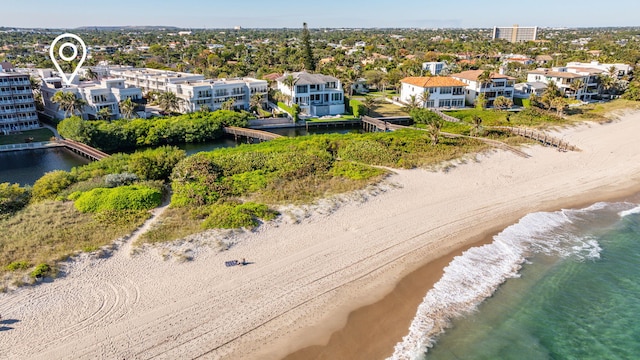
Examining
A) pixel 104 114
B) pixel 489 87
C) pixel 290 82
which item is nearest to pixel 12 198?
pixel 104 114

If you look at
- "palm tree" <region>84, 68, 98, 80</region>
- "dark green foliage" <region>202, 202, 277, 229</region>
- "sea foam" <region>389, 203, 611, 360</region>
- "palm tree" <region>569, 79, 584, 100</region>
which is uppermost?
"palm tree" <region>84, 68, 98, 80</region>

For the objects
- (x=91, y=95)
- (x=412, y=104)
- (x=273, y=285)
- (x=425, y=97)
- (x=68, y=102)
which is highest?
(x=91, y=95)

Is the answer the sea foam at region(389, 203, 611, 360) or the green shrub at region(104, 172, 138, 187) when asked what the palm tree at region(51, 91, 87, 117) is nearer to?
the green shrub at region(104, 172, 138, 187)

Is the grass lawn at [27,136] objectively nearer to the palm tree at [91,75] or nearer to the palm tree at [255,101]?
the palm tree at [91,75]

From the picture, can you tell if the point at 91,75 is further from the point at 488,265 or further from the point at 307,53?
the point at 488,265

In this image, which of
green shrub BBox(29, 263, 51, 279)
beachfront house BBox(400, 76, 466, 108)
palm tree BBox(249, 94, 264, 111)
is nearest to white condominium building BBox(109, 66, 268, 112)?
palm tree BBox(249, 94, 264, 111)

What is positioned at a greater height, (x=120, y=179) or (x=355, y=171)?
(x=120, y=179)
